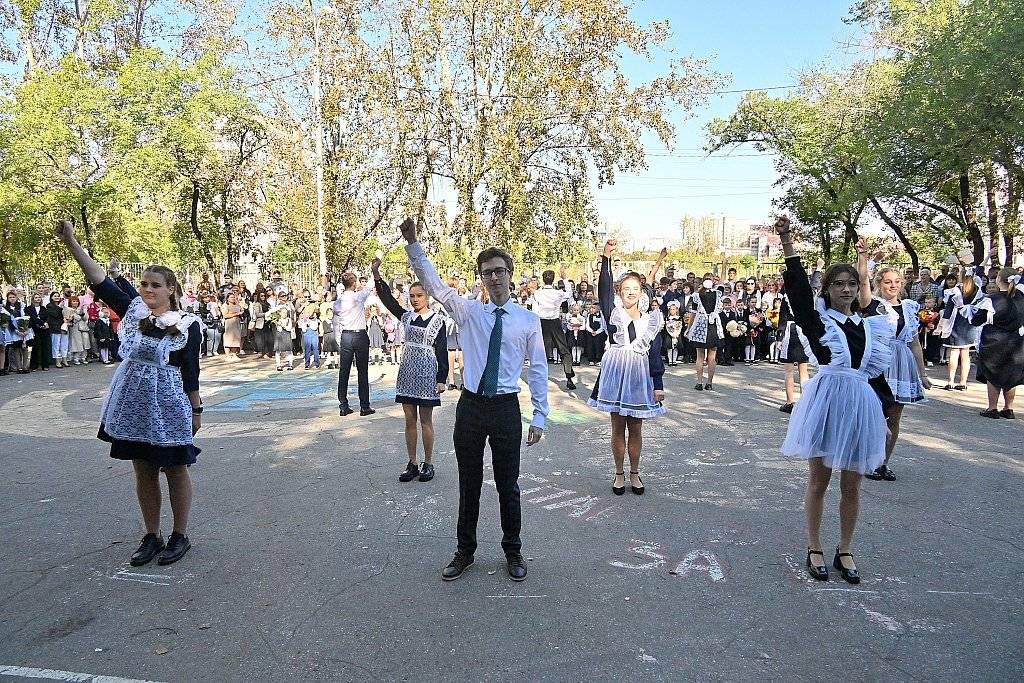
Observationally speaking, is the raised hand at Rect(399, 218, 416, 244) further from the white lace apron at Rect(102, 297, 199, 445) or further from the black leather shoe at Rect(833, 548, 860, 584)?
the black leather shoe at Rect(833, 548, 860, 584)

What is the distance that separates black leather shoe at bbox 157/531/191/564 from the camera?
4.66 m

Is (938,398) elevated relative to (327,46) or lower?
lower

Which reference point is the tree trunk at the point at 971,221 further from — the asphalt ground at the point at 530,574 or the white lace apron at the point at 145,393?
the white lace apron at the point at 145,393

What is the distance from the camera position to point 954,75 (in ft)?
50.8

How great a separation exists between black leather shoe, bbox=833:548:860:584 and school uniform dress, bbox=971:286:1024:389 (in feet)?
21.0

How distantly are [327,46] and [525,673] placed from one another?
22576 millimetres

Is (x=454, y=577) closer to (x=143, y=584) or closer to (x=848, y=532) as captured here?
(x=143, y=584)

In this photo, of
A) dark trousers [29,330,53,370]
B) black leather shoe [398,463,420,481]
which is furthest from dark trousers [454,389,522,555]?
dark trousers [29,330,53,370]

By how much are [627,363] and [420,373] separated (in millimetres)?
1888

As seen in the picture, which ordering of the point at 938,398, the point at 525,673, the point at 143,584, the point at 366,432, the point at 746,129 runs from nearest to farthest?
the point at 525,673 → the point at 143,584 → the point at 366,432 → the point at 938,398 → the point at 746,129

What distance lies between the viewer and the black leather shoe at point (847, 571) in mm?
4345

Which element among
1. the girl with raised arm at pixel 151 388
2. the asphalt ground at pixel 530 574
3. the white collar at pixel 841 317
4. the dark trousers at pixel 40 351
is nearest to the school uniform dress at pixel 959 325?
the asphalt ground at pixel 530 574

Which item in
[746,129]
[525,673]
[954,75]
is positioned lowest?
[525,673]

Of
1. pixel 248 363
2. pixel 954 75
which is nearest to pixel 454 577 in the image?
pixel 248 363
